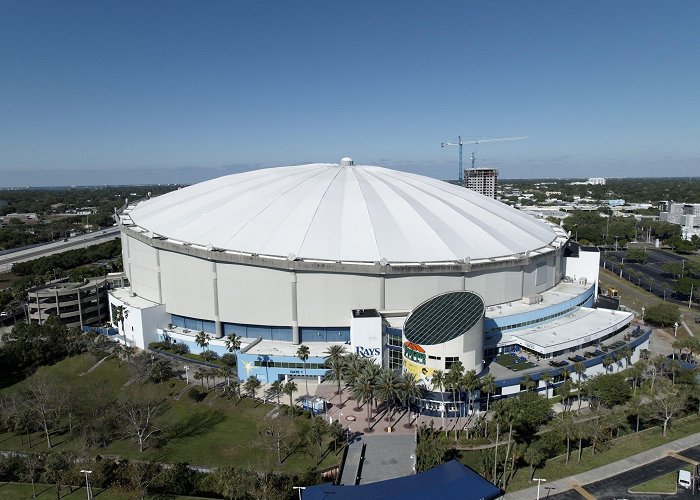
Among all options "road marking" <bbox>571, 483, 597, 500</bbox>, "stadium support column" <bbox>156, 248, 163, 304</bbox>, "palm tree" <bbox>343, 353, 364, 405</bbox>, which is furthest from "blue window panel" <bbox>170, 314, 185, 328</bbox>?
"road marking" <bbox>571, 483, 597, 500</bbox>

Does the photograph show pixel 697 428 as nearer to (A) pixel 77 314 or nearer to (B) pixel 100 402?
(B) pixel 100 402

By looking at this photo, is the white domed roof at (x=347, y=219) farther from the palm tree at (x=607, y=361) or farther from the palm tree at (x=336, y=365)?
the palm tree at (x=607, y=361)

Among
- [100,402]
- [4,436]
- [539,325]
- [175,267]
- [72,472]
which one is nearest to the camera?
[72,472]

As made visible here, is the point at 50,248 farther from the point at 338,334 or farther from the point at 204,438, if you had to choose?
the point at 204,438

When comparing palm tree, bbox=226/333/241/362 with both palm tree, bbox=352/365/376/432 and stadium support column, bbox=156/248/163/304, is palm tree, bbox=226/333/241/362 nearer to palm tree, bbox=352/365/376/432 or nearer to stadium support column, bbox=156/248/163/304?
stadium support column, bbox=156/248/163/304

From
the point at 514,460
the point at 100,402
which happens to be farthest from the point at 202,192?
the point at 514,460

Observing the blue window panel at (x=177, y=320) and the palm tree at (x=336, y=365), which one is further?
the blue window panel at (x=177, y=320)

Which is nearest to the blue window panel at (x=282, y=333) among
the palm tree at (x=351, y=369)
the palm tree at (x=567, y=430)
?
the palm tree at (x=351, y=369)
